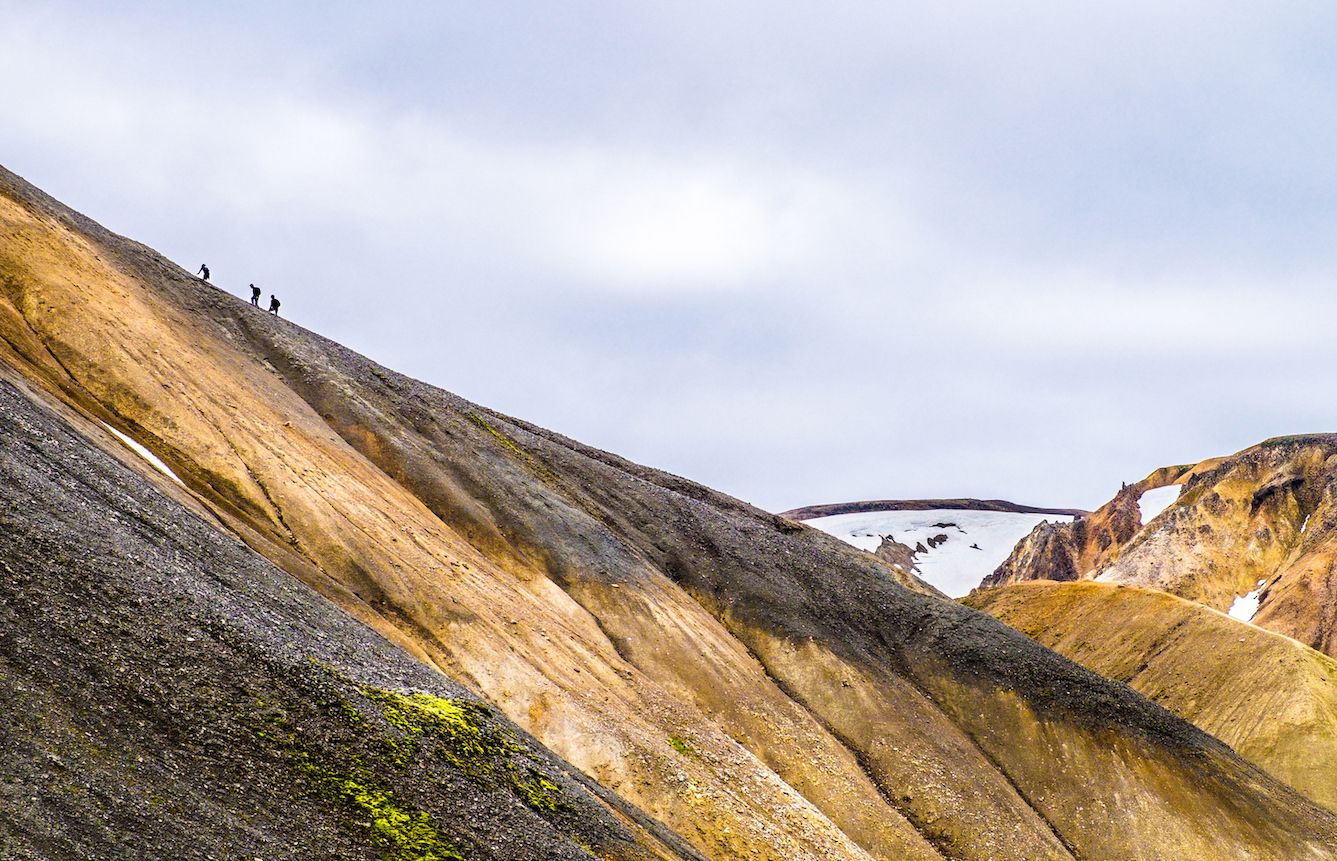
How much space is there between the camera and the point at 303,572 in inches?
1284

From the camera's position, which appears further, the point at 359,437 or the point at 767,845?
the point at 359,437

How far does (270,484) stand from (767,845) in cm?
1867

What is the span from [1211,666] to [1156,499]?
71.4 meters

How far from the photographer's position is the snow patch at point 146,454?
32.6 metres

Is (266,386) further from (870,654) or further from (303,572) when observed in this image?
(870,654)

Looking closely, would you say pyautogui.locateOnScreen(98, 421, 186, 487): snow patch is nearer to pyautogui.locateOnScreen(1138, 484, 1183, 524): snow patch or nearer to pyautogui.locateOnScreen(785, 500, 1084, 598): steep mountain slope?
pyautogui.locateOnScreen(1138, 484, 1183, 524): snow patch

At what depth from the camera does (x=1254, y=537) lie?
356 feet

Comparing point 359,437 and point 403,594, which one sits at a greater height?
point 359,437

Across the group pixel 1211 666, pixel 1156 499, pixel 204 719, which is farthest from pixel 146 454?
pixel 1156 499

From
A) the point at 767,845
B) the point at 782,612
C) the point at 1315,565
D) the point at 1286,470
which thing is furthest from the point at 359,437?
the point at 1286,470

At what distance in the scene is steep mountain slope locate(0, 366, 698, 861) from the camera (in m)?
17.2

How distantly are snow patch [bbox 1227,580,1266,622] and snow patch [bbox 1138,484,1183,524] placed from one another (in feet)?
98.4

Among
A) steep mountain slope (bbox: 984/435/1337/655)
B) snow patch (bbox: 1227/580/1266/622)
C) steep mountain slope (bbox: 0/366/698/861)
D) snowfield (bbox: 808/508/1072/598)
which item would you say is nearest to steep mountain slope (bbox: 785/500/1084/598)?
snowfield (bbox: 808/508/1072/598)

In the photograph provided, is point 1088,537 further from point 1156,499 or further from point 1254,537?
point 1254,537
